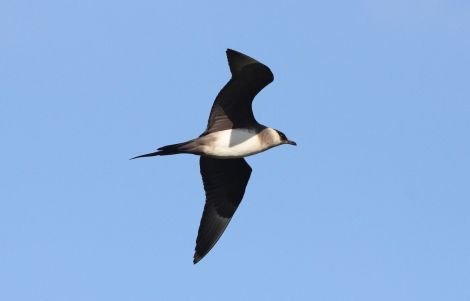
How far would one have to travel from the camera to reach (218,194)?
17.5m

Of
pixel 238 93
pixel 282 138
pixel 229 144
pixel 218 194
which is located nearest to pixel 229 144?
pixel 229 144

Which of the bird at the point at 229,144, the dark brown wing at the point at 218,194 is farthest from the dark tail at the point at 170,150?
the dark brown wing at the point at 218,194

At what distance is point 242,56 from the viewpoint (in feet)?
49.5

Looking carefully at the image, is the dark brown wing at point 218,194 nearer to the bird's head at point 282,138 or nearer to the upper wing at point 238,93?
the bird's head at point 282,138

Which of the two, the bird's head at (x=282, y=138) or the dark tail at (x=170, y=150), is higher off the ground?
the bird's head at (x=282, y=138)

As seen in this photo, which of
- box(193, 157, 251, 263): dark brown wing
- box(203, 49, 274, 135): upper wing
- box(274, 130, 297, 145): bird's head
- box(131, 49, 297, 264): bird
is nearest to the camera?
box(203, 49, 274, 135): upper wing

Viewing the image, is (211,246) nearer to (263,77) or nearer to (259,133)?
(259,133)

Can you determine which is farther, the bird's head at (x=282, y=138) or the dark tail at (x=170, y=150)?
the bird's head at (x=282, y=138)

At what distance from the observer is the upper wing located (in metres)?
15.2

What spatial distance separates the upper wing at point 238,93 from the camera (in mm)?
15234

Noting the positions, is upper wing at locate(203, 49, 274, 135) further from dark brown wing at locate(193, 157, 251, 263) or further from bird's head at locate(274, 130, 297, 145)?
dark brown wing at locate(193, 157, 251, 263)

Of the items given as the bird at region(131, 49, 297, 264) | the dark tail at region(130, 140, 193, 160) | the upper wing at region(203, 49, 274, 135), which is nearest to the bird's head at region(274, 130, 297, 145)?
the bird at region(131, 49, 297, 264)

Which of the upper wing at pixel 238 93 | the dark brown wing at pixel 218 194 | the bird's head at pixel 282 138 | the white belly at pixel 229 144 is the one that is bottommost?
the dark brown wing at pixel 218 194

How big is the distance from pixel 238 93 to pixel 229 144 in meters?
0.76
